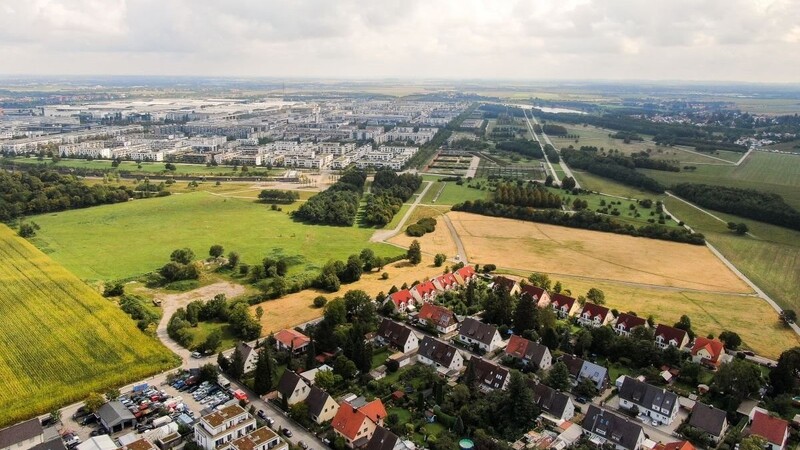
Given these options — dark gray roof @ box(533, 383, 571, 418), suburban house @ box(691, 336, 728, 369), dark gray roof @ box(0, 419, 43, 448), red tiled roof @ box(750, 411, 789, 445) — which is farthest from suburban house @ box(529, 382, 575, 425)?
dark gray roof @ box(0, 419, 43, 448)

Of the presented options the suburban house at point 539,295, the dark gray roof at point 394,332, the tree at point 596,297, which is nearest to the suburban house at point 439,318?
the dark gray roof at point 394,332

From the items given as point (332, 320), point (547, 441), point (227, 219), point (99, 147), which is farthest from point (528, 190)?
point (99, 147)

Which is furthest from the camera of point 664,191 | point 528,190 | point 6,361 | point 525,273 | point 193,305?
point 664,191

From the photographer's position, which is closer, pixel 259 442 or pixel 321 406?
pixel 259 442

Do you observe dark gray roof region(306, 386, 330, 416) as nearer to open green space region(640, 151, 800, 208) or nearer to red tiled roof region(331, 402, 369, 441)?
red tiled roof region(331, 402, 369, 441)

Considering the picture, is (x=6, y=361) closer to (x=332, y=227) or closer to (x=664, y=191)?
(x=332, y=227)

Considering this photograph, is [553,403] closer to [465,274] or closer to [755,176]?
[465,274]

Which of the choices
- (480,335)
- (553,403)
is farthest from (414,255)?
(553,403)
